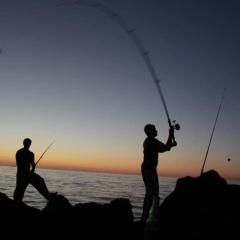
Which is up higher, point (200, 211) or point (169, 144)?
point (169, 144)

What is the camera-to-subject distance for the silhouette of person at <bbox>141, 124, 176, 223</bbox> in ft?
29.4

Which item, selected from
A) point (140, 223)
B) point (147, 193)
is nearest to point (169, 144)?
point (147, 193)

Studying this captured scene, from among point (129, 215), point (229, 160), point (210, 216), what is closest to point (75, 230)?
point (129, 215)

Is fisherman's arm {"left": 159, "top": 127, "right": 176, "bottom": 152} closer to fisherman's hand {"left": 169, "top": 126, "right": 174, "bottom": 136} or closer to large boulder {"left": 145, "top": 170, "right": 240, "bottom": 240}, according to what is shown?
fisherman's hand {"left": 169, "top": 126, "right": 174, "bottom": 136}

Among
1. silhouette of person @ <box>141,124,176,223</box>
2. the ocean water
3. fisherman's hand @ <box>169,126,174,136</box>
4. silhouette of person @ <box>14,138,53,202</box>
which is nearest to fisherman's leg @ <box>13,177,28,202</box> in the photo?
silhouette of person @ <box>14,138,53,202</box>

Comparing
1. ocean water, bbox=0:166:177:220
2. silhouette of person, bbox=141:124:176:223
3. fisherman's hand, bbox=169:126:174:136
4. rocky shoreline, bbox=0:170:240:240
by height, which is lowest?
ocean water, bbox=0:166:177:220

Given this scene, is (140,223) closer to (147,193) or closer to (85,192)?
(147,193)

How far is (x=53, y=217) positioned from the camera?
10.0m

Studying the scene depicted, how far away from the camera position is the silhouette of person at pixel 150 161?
8953 mm

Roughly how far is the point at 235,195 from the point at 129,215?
9.27 feet

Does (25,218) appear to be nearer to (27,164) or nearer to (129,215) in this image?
(27,164)

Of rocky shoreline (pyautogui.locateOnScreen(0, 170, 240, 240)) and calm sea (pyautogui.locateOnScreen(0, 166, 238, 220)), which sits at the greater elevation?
rocky shoreline (pyautogui.locateOnScreen(0, 170, 240, 240))

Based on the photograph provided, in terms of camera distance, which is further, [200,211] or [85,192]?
[85,192]

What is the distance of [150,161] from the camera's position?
9.12 metres
